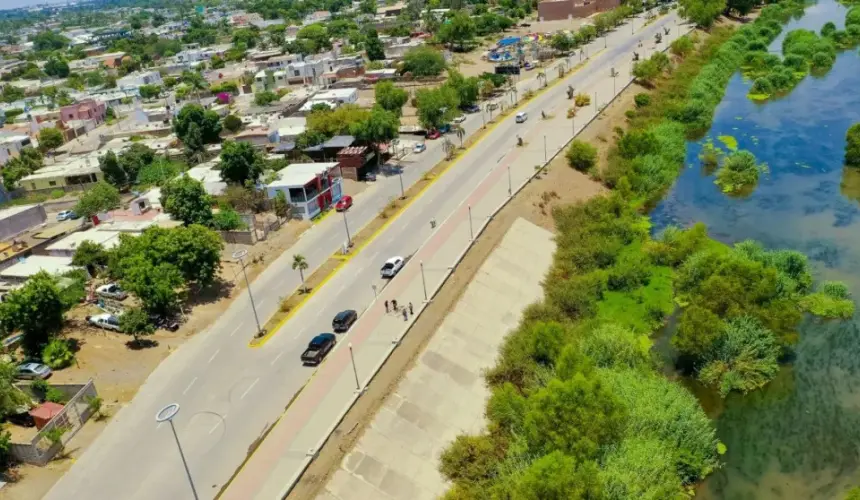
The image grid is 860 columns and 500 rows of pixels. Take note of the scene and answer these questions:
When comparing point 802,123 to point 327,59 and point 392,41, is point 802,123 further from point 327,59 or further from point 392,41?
→ point 392,41

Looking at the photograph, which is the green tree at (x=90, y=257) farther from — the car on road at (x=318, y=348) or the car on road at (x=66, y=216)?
the car on road at (x=318, y=348)

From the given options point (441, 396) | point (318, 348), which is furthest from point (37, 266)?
point (441, 396)

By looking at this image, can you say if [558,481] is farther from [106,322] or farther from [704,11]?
[704,11]

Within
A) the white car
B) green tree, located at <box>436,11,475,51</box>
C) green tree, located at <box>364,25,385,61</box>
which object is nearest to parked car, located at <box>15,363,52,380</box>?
the white car

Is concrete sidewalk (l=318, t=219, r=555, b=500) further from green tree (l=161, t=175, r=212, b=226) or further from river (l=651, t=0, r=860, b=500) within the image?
green tree (l=161, t=175, r=212, b=226)

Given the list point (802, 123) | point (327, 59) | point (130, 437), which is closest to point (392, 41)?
point (327, 59)

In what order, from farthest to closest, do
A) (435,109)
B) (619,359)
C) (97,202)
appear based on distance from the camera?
(435,109) → (97,202) → (619,359)
